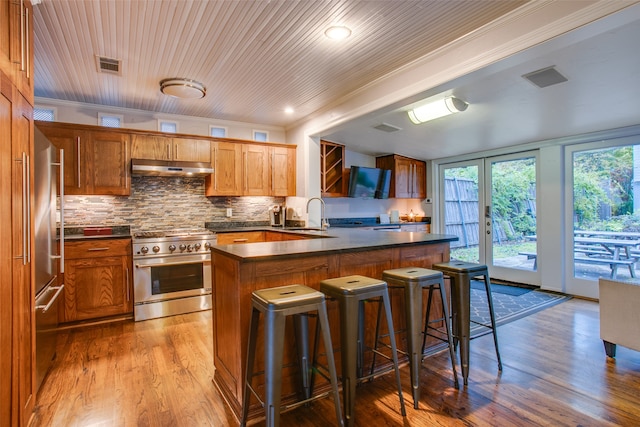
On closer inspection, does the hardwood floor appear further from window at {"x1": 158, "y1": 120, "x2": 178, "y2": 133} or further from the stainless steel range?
window at {"x1": 158, "y1": 120, "x2": 178, "y2": 133}

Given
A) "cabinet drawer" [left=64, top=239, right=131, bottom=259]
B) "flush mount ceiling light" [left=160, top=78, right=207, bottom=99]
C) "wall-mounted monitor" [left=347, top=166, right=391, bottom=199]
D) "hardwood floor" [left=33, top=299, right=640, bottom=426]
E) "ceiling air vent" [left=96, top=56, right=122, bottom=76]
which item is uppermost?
"ceiling air vent" [left=96, top=56, right=122, bottom=76]

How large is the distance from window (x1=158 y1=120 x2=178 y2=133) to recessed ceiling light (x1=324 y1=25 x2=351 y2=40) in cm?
296

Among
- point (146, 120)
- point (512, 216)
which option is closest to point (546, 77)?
point (512, 216)

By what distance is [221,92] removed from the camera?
149 inches

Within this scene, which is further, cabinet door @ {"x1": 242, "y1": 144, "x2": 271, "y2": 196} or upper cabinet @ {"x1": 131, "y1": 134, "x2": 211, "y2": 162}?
cabinet door @ {"x1": 242, "y1": 144, "x2": 271, "y2": 196}

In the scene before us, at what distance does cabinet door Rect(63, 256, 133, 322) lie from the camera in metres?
3.46

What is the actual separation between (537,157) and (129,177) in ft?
18.5

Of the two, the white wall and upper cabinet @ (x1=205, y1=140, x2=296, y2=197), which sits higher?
the white wall

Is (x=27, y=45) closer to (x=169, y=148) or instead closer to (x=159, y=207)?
(x=169, y=148)

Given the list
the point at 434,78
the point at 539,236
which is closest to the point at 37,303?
the point at 434,78

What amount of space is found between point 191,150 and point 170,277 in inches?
66.7

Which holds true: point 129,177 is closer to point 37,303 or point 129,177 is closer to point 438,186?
point 37,303

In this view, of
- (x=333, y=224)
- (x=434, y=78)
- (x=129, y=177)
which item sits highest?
(x=434, y=78)

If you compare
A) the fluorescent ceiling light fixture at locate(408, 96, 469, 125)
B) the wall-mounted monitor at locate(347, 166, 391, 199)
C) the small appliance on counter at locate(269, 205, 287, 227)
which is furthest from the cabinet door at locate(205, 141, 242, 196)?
the fluorescent ceiling light fixture at locate(408, 96, 469, 125)
